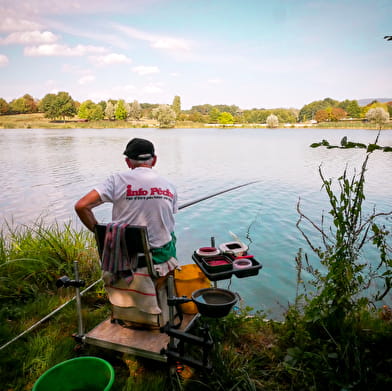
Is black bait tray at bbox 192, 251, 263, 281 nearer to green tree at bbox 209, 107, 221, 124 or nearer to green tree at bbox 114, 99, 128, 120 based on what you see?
green tree at bbox 114, 99, 128, 120

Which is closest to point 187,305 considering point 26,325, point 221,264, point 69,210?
point 221,264

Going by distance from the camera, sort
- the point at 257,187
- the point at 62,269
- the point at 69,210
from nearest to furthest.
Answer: the point at 62,269 < the point at 69,210 < the point at 257,187

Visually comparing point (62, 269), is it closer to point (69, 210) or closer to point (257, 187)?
point (69, 210)

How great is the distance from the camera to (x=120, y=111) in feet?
324

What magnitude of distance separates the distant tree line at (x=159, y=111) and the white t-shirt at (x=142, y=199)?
7847cm

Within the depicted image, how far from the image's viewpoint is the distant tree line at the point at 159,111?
87.9 meters

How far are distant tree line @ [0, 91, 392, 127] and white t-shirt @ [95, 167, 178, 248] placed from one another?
257ft

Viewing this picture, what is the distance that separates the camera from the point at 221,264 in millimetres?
2436

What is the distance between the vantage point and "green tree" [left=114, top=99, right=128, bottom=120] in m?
98.6

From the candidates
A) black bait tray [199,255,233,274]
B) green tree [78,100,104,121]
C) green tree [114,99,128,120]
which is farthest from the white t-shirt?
green tree [114,99,128,120]

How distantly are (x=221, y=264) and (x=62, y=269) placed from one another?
243 centimetres

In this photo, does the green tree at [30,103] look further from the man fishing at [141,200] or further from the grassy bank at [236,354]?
the man fishing at [141,200]

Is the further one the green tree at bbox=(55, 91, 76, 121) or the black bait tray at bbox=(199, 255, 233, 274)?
the green tree at bbox=(55, 91, 76, 121)

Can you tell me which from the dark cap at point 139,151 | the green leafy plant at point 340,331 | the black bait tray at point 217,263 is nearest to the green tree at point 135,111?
the dark cap at point 139,151
